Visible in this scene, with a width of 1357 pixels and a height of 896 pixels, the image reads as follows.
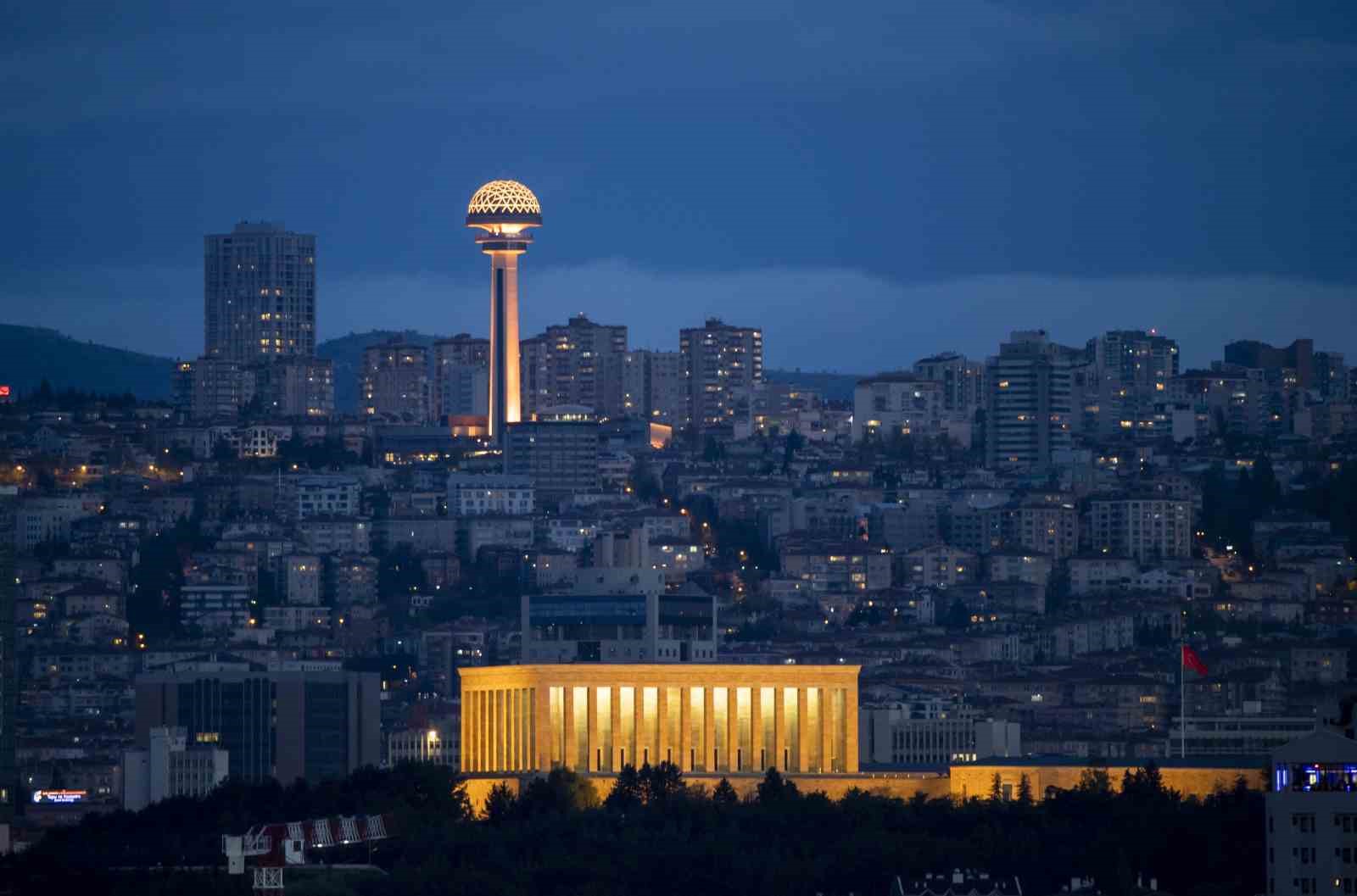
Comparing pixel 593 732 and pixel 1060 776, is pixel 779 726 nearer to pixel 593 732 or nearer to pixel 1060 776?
pixel 593 732

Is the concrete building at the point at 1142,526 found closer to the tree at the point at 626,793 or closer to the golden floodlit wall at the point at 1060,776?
the golden floodlit wall at the point at 1060,776

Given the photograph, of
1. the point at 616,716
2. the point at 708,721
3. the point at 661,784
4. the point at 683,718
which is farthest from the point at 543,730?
the point at 661,784

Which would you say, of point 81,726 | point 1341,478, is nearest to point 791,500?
point 1341,478

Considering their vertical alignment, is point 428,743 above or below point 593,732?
below

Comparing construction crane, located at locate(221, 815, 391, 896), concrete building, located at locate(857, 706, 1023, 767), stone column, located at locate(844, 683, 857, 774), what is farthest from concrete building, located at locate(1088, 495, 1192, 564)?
construction crane, located at locate(221, 815, 391, 896)

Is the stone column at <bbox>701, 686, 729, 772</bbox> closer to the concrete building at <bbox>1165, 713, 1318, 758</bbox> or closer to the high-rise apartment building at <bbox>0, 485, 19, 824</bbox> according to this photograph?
the concrete building at <bbox>1165, 713, 1318, 758</bbox>

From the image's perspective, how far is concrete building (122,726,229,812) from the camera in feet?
436

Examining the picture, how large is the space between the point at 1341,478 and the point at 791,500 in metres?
19.8

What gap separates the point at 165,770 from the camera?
134 m

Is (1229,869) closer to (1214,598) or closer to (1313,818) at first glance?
(1313,818)

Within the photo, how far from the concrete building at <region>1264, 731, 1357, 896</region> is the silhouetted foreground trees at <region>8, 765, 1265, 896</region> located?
3682 mm

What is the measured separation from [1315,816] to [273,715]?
6104 centimetres

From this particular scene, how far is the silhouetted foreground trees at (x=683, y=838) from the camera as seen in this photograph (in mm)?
95500

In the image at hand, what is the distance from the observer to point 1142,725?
144 m
